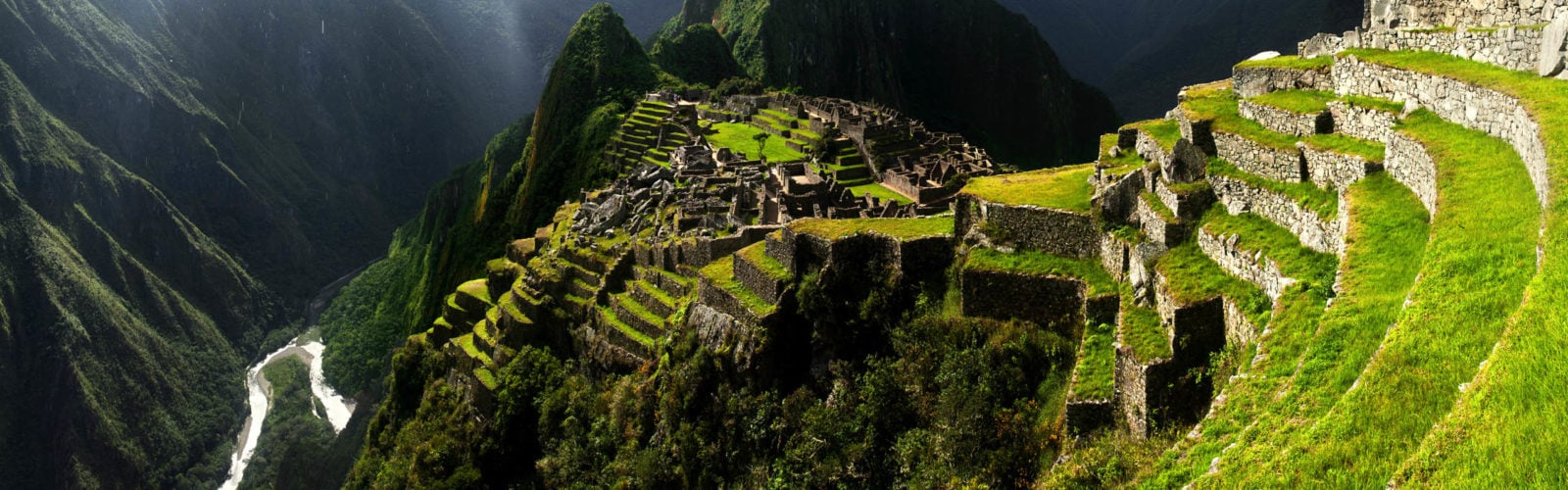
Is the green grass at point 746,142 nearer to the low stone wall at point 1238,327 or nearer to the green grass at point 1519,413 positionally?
the low stone wall at point 1238,327

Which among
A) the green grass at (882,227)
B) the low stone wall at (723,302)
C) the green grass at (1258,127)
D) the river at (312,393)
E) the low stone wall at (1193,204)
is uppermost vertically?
the green grass at (1258,127)

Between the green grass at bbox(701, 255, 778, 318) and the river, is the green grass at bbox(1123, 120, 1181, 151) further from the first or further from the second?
the river

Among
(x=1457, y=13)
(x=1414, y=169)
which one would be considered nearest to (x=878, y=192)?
(x=1457, y=13)

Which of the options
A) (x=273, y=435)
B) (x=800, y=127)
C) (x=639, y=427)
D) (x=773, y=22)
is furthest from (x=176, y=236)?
(x=639, y=427)

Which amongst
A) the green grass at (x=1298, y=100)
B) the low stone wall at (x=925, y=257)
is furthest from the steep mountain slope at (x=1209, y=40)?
the green grass at (x=1298, y=100)

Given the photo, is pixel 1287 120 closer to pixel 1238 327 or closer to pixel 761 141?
pixel 1238 327

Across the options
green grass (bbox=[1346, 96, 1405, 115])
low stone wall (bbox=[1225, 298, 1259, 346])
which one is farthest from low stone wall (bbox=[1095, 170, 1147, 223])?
low stone wall (bbox=[1225, 298, 1259, 346])
